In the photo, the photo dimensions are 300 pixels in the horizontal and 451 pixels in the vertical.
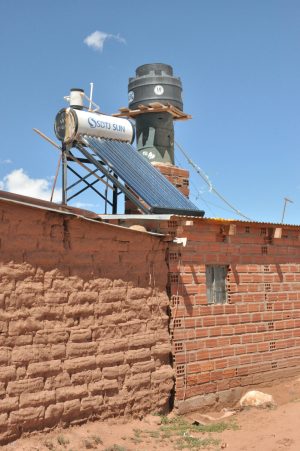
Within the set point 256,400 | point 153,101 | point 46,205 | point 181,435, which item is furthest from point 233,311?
point 153,101

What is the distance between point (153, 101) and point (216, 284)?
695cm

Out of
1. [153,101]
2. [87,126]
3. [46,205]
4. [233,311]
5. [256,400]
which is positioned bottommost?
[256,400]

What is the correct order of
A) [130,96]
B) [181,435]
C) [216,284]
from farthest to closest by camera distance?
[130,96]
[216,284]
[181,435]

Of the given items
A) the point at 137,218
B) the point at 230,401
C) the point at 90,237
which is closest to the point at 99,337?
the point at 90,237

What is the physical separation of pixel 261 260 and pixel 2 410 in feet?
22.0

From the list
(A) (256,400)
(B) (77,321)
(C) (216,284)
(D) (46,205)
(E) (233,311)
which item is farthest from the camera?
(E) (233,311)

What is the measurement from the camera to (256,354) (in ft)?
38.9

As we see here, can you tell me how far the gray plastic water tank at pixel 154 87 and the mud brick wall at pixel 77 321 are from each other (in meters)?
7.38

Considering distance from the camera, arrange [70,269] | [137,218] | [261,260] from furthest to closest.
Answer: [261,260]
[137,218]
[70,269]

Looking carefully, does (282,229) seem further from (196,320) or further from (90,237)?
(90,237)

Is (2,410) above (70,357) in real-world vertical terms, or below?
below

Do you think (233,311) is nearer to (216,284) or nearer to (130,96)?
(216,284)

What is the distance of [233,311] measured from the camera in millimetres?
11477

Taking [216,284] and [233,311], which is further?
[233,311]
